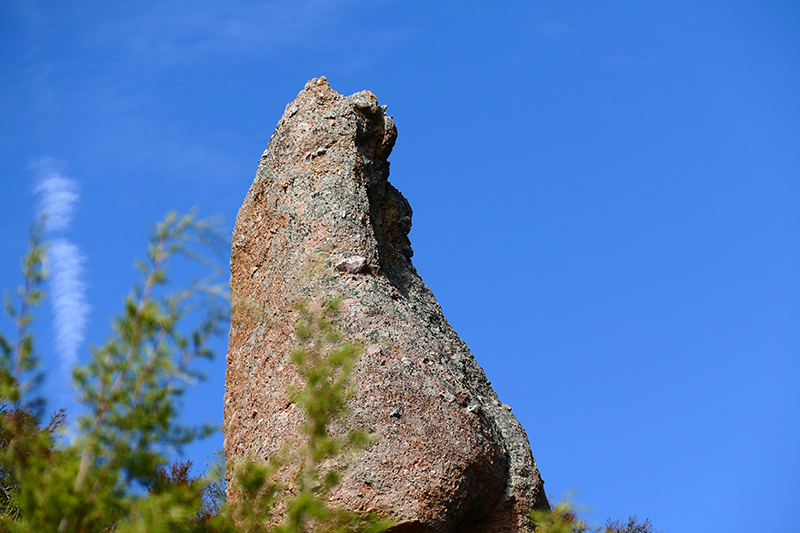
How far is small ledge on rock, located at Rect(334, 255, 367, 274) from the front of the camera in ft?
23.1

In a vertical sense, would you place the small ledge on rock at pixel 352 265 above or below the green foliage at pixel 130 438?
above

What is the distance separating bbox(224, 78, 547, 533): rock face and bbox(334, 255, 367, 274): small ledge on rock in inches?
0.5

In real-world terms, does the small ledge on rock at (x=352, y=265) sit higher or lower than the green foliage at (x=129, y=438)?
higher

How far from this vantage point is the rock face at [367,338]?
605 centimetres

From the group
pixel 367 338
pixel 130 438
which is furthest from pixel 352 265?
pixel 130 438

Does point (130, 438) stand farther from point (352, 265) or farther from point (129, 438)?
point (352, 265)

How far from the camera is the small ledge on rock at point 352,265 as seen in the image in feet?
23.1

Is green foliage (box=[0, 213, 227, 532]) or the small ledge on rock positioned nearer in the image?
green foliage (box=[0, 213, 227, 532])

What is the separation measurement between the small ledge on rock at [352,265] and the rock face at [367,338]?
1 cm

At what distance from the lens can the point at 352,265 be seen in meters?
7.04

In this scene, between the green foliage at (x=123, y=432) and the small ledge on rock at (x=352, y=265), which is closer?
the green foliage at (x=123, y=432)

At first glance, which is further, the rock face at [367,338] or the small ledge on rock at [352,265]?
the small ledge on rock at [352,265]

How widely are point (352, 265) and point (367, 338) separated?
0.81 metres

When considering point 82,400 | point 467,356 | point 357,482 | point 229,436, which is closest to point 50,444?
point 82,400
